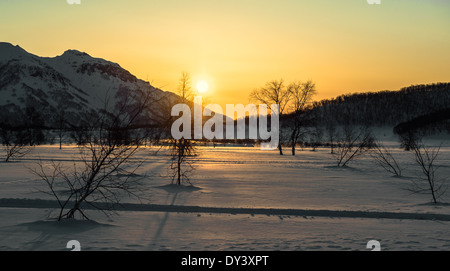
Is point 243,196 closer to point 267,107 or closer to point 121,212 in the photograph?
point 121,212

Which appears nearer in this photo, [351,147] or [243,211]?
[243,211]

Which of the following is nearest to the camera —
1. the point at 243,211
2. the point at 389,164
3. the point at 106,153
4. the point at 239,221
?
the point at 106,153

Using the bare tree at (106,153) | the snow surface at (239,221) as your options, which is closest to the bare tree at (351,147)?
the snow surface at (239,221)

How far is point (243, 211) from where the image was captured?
1160cm

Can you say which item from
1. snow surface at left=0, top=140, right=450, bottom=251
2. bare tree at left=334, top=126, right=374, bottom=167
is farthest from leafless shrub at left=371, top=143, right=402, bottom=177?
snow surface at left=0, top=140, right=450, bottom=251

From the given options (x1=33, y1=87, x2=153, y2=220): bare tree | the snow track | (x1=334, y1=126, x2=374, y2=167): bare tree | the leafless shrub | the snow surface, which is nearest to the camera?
the snow surface

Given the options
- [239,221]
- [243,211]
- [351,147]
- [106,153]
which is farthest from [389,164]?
[106,153]

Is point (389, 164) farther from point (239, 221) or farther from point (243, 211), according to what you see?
point (239, 221)

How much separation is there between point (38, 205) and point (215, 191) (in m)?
6.70

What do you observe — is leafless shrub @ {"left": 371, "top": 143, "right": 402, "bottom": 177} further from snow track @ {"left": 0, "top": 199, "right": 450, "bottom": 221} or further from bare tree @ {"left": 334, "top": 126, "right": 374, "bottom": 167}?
snow track @ {"left": 0, "top": 199, "right": 450, "bottom": 221}

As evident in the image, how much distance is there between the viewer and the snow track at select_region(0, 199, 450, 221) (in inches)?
434

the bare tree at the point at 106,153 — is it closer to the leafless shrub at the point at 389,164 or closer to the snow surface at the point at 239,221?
the snow surface at the point at 239,221
